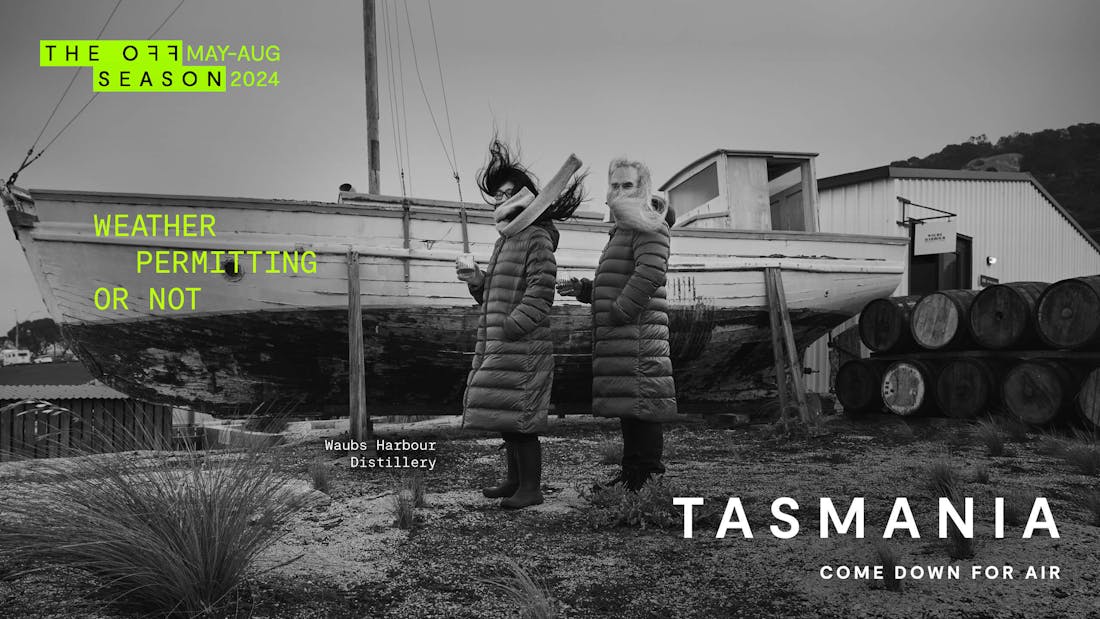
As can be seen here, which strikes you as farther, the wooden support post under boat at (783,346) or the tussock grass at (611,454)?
the wooden support post under boat at (783,346)

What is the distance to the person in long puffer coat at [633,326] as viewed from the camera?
3846mm

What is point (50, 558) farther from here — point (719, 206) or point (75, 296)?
point (719, 206)

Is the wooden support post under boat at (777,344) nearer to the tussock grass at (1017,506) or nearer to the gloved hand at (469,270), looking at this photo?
the tussock grass at (1017,506)

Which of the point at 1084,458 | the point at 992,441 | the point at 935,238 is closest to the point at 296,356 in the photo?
the point at 992,441

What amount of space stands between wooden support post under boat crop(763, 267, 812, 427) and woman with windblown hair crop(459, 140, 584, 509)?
405cm

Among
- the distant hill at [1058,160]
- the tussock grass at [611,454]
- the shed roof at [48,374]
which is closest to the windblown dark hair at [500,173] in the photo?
the tussock grass at [611,454]

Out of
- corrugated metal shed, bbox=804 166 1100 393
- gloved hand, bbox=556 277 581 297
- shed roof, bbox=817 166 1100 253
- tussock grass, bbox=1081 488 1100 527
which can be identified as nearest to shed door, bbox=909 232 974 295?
corrugated metal shed, bbox=804 166 1100 393

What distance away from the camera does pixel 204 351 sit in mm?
6996

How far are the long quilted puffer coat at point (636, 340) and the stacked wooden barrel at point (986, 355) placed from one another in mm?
4688

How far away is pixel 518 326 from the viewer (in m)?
3.72

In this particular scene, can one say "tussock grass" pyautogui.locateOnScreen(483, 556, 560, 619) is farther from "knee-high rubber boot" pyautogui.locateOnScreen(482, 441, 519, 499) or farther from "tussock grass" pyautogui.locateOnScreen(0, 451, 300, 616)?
"knee-high rubber boot" pyautogui.locateOnScreen(482, 441, 519, 499)

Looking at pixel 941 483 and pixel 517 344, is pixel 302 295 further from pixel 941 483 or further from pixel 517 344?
pixel 941 483

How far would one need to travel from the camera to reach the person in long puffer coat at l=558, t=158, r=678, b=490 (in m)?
3.85

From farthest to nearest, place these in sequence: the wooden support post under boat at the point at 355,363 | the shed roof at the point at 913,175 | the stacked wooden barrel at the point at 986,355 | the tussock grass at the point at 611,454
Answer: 1. the shed roof at the point at 913,175
2. the stacked wooden barrel at the point at 986,355
3. the wooden support post under boat at the point at 355,363
4. the tussock grass at the point at 611,454
